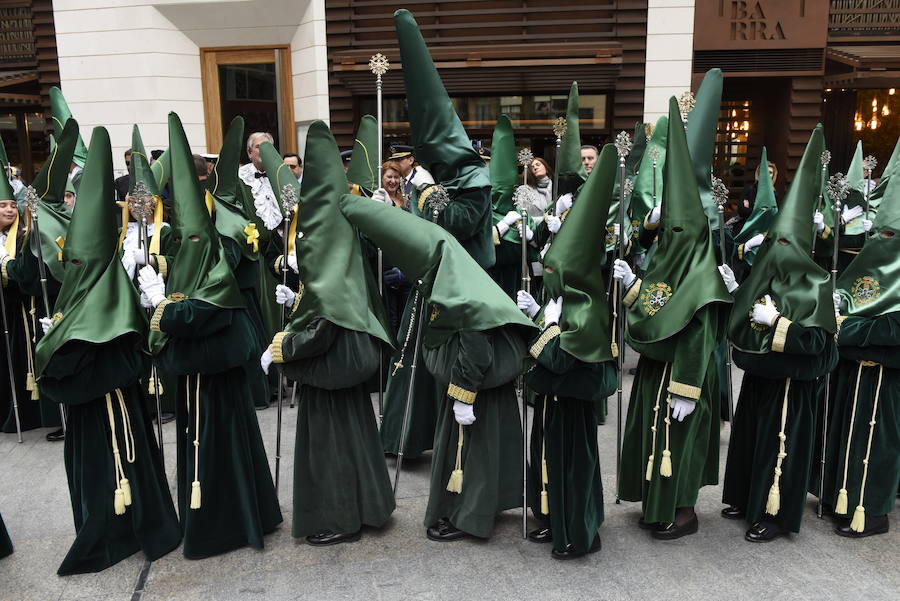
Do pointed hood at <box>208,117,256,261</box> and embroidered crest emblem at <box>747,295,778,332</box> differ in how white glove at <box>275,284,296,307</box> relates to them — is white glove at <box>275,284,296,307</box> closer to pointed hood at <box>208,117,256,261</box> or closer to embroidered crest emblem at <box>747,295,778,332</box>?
pointed hood at <box>208,117,256,261</box>

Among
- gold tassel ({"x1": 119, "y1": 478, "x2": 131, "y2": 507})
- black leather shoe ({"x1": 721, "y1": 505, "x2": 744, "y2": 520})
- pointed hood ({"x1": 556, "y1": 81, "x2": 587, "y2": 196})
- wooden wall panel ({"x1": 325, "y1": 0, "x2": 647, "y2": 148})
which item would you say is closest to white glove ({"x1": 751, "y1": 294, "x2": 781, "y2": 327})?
black leather shoe ({"x1": 721, "y1": 505, "x2": 744, "y2": 520})

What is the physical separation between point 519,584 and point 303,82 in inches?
348

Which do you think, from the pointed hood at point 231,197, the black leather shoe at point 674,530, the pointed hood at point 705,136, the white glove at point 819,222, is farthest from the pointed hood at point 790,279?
the pointed hood at point 231,197

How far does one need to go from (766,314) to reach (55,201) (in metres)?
5.04

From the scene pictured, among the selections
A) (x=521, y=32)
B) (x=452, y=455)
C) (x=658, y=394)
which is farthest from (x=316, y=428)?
(x=521, y=32)

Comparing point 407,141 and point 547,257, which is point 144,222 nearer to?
point 547,257

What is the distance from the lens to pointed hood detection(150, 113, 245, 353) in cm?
360

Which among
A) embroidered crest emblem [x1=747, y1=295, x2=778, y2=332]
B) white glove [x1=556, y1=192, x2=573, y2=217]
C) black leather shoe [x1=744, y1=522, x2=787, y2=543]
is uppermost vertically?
white glove [x1=556, y1=192, x2=573, y2=217]

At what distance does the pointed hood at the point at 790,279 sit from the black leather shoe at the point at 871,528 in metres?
1.19

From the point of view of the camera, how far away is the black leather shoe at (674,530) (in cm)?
392

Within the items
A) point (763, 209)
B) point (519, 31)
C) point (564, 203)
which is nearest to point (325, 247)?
point (564, 203)

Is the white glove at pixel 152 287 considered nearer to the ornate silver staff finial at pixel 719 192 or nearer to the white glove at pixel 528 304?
the white glove at pixel 528 304

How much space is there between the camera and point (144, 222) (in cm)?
387

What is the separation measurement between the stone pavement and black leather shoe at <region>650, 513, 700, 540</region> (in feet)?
0.12
